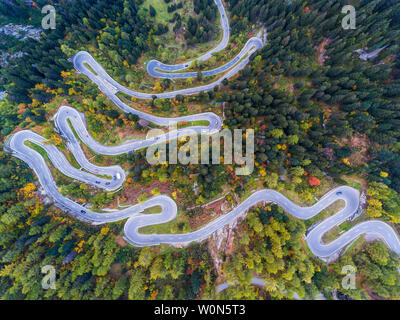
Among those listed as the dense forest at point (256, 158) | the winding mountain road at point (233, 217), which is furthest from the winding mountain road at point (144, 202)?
the dense forest at point (256, 158)

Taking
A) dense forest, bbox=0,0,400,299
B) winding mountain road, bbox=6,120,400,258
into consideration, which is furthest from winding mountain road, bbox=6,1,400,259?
dense forest, bbox=0,0,400,299

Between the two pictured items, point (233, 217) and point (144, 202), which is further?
point (144, 202)

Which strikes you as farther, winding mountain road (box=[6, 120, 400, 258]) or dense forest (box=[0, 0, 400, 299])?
winding mountain road (box=[6, 120, 400, 258])

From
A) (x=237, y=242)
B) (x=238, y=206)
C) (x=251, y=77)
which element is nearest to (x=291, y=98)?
(x=251, y=77)

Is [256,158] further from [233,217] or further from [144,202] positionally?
[144,202]

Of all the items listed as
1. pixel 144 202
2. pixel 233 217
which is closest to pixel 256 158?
pixel 233 217

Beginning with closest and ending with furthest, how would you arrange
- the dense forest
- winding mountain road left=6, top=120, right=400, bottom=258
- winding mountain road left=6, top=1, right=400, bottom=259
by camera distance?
the dense forest → winding mountain road left=6, top=120, right=400, bottom=258 → winding mountain road left=6, top=1, right=400, bottom=259

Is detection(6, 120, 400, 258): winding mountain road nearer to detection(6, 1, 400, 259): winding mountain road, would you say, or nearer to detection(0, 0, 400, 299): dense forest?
detection(6, 1, 400, 259): winding mountain road

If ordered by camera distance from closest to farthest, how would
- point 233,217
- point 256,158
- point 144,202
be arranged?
point 233,217 → point 256,158 → point 144,202

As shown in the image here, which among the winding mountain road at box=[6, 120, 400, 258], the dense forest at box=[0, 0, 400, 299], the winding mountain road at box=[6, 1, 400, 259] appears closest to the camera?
the dense forest at box=[0, 0, 400, 299]

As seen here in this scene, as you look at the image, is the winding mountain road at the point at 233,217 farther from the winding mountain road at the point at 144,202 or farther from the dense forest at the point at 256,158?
the dense forest at the point at 256,158
